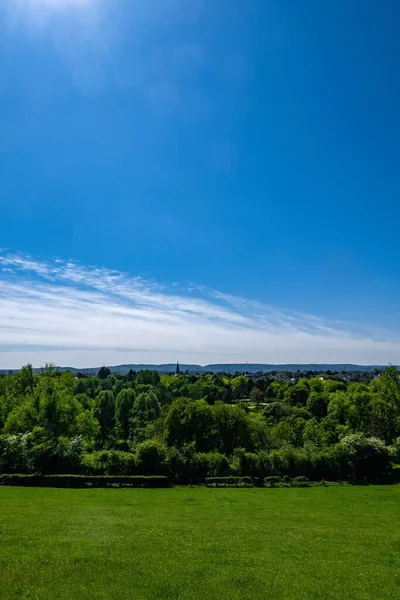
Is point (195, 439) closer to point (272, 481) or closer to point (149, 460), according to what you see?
point (149, 460)

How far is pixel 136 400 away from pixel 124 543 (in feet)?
244

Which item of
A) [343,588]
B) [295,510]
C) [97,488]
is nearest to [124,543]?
[343,588]

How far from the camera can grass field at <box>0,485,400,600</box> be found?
48.7ft

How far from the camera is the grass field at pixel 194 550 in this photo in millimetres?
14836

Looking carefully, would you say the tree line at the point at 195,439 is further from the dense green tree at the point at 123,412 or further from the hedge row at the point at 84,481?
the hedge row at the point at 84,481

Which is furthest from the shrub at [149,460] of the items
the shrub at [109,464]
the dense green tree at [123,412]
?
the dense green tree at [123,412]

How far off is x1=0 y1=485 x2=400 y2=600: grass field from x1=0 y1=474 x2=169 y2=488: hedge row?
29.1ft

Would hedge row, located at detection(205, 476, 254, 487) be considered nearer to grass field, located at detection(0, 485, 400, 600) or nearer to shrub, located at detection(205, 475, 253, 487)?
shrub, located at detection(205, 475, 253, 487)

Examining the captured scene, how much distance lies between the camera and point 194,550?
62.7ft

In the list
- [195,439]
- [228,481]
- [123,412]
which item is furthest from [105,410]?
[228,481]

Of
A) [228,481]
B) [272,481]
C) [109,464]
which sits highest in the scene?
[109,464]

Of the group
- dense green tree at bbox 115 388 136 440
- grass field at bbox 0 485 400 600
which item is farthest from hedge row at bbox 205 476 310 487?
dense green tree at bbox 115 388 136 440

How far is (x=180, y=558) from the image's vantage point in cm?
1783

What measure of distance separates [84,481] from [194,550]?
91.3 feet
